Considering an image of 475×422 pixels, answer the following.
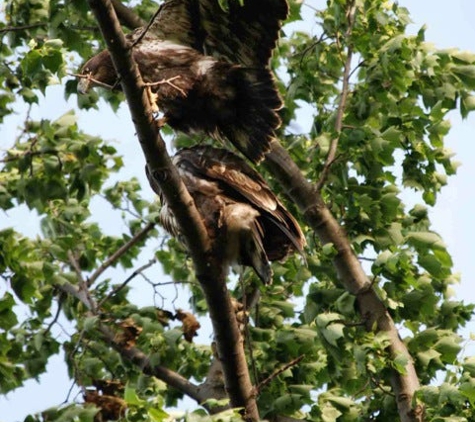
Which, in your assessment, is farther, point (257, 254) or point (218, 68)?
point (218, 68)

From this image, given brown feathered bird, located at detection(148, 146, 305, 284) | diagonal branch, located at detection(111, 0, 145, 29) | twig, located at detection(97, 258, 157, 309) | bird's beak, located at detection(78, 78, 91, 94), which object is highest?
diagonal branch, located at detection(111, 0, 145, 29)

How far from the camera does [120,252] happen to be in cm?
926

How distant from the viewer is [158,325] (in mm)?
7809

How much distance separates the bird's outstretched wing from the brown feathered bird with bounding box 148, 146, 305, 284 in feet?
2.47

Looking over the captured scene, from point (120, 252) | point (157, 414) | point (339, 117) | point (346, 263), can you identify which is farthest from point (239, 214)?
point (120, 252)

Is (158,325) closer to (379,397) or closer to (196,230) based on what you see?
(379,397)

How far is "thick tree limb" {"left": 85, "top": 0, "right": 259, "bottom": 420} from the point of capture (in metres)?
5.10

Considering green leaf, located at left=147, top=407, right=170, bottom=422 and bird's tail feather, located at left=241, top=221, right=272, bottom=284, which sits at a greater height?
bird's tail feather, located at left=241, top=221, right=272, bottom=284

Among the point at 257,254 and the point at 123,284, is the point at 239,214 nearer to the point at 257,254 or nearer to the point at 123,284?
the point at 257,254

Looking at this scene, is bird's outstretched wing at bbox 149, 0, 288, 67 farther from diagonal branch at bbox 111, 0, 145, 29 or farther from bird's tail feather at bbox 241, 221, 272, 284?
bird's tail feather at bbox 241, 221, 272, 284

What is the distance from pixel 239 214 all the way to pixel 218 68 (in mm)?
1062

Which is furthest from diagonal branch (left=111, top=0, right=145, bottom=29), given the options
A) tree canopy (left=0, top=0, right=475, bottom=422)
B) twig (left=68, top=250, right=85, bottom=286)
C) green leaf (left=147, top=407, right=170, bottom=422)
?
green leaf (left=147, top=407, right=170, bottom=422)

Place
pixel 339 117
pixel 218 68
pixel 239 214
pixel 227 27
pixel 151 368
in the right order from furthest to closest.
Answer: pixel 151 368 → pixel 339 117 → pixel 227 27 → pixel 218 68 → pixel 239 214

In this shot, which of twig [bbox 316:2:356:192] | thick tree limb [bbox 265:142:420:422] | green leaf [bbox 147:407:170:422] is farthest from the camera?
twig [bbox 316:2:356:192]
